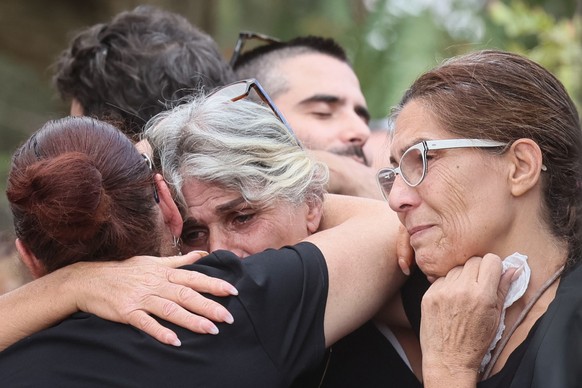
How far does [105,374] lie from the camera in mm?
2330

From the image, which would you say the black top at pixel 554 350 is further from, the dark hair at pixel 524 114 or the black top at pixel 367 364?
the black top at pixel 367 364

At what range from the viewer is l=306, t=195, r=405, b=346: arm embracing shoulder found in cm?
267

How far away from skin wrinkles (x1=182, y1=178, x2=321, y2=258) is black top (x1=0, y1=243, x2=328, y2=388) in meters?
0.40

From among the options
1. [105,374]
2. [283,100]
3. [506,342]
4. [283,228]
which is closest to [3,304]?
[105,374]

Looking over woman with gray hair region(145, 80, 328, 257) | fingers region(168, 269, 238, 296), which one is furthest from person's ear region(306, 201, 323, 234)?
fingers region(168, 269, 238, 296)

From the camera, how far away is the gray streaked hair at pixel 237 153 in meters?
2.93

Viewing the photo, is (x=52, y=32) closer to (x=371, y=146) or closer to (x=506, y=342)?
(x=371, y=146)

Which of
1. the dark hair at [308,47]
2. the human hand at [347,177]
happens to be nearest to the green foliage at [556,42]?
the dark hair at [308,47]

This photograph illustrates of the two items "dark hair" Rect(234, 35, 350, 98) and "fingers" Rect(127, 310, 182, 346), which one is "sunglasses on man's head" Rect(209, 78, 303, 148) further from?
"dark hair" Rect(234, 35, 350, 98)

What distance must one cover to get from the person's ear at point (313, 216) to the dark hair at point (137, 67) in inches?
30.8

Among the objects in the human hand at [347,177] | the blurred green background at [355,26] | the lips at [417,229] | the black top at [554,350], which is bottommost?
the black top at [554,350]

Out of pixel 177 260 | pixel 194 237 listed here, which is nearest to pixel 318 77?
pixel 194 237

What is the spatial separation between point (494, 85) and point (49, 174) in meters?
1.25

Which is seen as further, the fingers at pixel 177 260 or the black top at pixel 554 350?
the fingers at pixel 177 260
